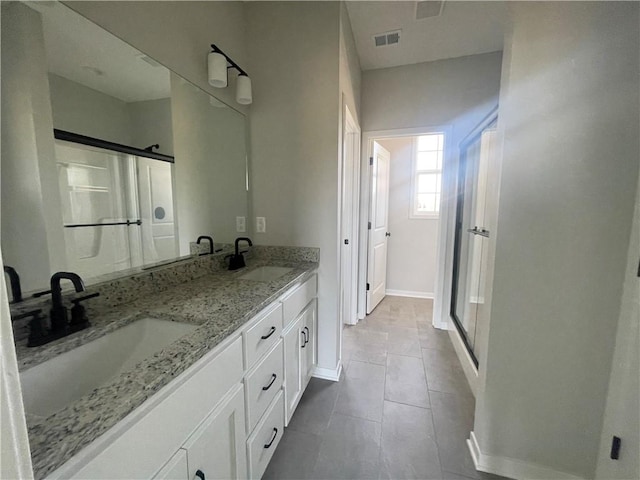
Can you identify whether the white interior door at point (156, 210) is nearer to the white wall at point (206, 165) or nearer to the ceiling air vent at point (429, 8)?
the white wall at point (206, 165)

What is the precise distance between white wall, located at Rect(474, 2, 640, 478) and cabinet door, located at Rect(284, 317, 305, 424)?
40.3 inches

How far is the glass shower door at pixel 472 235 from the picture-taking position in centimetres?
202

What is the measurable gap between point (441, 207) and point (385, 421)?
2.08 meters

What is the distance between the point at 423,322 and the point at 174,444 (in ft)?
9.55

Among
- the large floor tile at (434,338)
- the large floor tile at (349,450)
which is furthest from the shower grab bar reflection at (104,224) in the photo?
the large floor tile at (434,338)

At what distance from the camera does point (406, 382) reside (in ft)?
6.76

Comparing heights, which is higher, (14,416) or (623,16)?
(623,16)

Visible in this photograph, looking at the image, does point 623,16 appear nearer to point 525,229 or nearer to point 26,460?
point 525,229

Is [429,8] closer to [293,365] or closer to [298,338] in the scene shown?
[298,338]

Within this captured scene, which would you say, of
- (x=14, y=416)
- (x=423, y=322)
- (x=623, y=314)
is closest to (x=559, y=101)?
(x=623, y=314)

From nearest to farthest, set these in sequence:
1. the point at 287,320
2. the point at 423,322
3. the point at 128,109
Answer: the point at 128,109 < the point at 287,320 < the point at 423,322

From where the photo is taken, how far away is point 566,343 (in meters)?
1.23

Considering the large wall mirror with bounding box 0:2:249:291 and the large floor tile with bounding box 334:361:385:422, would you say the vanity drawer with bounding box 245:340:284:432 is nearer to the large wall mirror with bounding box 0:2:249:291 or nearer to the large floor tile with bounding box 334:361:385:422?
the large floor tile with bounding box 334:361:385:422

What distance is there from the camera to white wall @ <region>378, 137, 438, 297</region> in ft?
12.4
